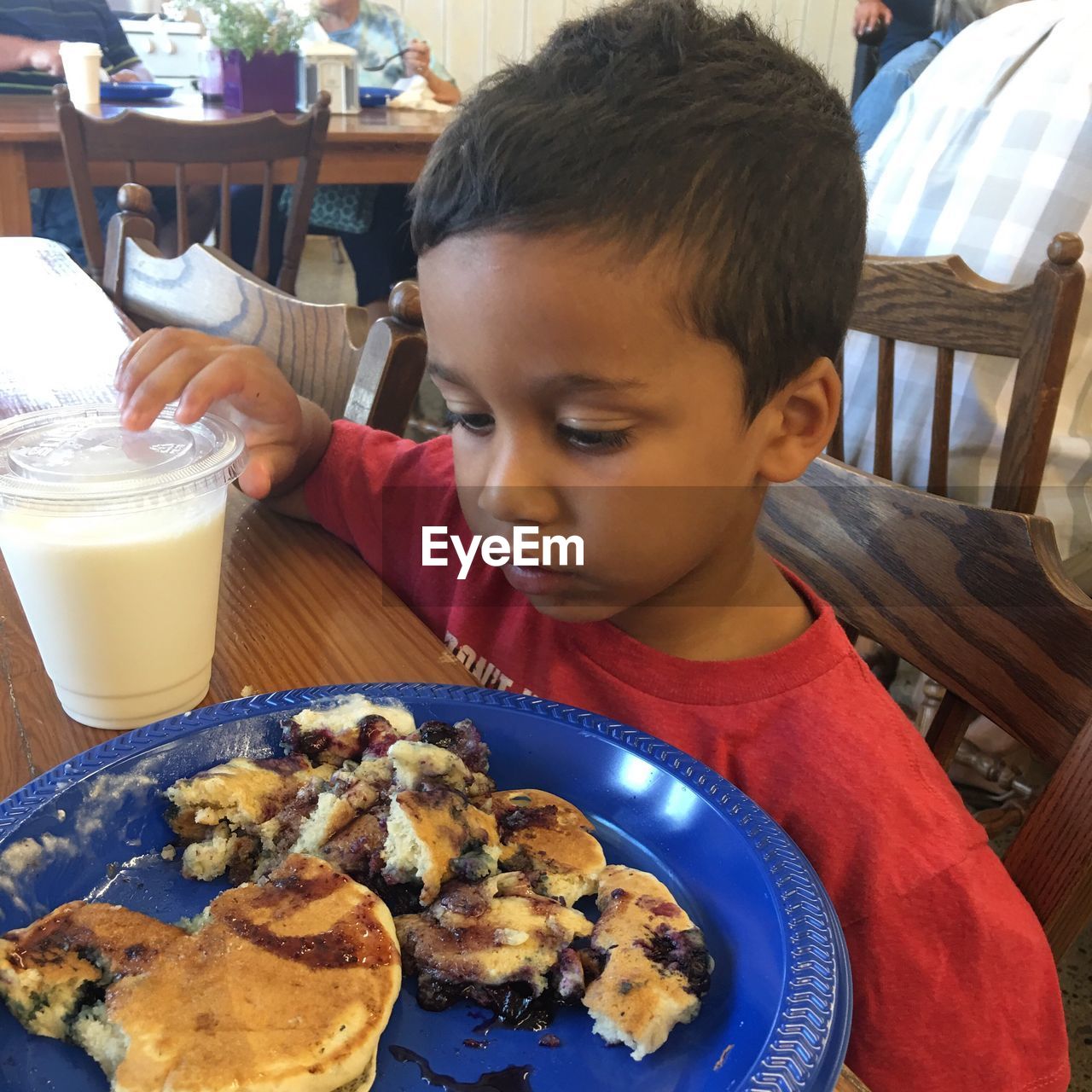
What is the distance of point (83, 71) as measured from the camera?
3.05 m

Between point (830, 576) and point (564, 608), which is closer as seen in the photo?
point (564, 608)

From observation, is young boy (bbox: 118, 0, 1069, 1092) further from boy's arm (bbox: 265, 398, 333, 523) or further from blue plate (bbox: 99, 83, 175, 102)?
blue plate (bbox: 99, 83, 175, 102)

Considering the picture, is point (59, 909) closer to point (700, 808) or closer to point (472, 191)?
point (700, 808)

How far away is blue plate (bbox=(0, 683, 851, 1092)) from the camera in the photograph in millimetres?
466

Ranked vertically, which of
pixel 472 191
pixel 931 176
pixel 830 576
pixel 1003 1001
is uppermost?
pixel 472 191

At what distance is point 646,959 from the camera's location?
1.71 feet

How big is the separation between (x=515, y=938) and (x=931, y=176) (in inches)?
63.2

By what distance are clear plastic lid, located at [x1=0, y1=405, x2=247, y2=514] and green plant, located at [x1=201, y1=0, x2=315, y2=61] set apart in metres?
2.94

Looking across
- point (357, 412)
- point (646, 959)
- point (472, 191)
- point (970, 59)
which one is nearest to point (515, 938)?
point (646, 959)

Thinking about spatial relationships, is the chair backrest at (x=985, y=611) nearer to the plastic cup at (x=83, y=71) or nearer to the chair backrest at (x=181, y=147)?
the chair backrest at (x=181, y=147)

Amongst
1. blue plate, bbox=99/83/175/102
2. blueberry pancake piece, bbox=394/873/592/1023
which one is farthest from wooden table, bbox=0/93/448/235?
blueberry pancake piece, bbox=394/873/592/1023

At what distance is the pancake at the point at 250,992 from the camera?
0.45 meters

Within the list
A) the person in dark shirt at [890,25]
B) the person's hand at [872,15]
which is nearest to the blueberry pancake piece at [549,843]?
the person in dark shirt at [890,25]

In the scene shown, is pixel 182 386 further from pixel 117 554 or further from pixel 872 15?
pixel 872 15
